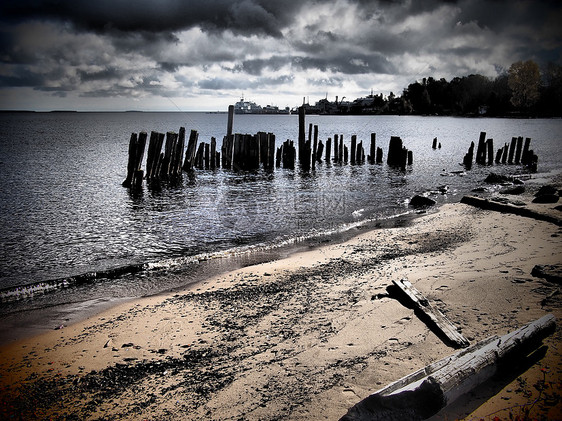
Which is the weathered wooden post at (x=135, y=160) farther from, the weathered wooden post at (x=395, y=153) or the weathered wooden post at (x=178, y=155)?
the weathered wooden post at (x=395, y=153)

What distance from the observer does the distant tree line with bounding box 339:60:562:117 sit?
305 feet

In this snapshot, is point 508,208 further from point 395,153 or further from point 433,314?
point 395,153

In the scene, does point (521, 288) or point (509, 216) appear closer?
point (521, 288)

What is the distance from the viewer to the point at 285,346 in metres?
4.34

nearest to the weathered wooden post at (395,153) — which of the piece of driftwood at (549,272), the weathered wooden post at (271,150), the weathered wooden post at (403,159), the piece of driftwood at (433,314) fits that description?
the weathered wooden post at (403,159)

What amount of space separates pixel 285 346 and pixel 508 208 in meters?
9.00

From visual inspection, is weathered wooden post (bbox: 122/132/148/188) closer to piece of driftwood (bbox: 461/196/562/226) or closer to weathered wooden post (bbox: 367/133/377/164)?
piece of driftwood (bbox: 461/196/562/226)

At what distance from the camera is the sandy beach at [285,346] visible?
11.1 ft

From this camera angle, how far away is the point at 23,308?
638cm

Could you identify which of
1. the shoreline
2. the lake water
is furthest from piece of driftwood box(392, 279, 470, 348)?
the lake water

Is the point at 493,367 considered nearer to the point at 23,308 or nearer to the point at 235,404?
the point at 235,404

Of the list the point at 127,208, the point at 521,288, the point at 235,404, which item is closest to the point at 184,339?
the point at 235,404

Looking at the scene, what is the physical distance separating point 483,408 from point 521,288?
2.85 metres

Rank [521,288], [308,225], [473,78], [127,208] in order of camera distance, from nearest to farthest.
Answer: [521,288]
[308,225]
[127,208]
[473,78]
